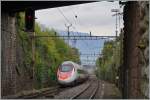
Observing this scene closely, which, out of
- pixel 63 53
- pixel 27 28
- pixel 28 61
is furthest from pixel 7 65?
pixel 63 53

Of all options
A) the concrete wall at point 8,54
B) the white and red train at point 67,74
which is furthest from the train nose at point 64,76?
the concrete wall at point 8,54

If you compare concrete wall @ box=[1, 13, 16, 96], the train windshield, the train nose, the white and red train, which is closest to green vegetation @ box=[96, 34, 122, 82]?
the white and red train

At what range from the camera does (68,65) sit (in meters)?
56.9

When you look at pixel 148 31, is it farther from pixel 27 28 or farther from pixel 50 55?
pixel 50 55

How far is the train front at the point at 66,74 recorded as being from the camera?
55.9 metres

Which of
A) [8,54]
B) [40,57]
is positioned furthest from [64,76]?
[8,54]

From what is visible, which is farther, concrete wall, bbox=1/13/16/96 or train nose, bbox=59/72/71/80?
train nose, bbox=59/72/71/80

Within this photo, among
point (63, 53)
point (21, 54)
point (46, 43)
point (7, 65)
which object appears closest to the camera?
point (7, 65)

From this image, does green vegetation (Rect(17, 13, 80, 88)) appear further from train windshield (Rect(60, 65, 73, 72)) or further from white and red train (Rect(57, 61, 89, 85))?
train windshield (Rect(60, 65, 73, 72))

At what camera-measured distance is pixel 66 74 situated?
5588cm

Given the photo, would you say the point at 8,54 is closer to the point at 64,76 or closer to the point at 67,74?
the point at 64,76

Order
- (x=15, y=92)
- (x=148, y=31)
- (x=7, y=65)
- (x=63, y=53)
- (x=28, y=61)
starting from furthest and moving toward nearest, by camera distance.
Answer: (x=63, y=53) → (x=28, y=61) → (x=15, y=92) → (x=7, y=65) → (x=148, y=31)

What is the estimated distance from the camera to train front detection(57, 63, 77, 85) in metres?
55.9

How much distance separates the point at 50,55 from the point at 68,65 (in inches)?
536
